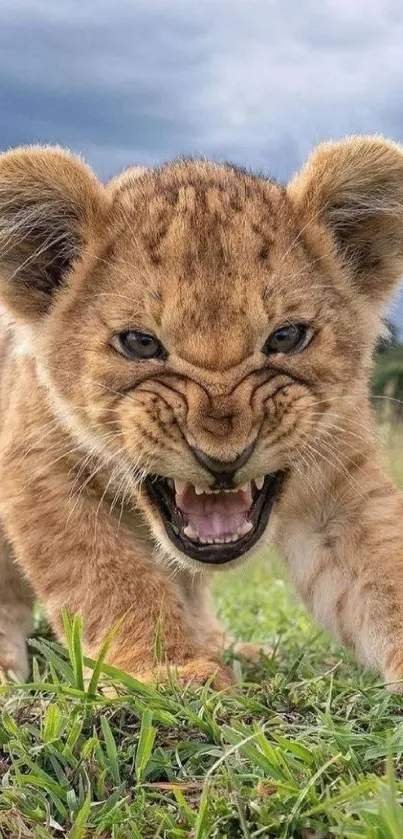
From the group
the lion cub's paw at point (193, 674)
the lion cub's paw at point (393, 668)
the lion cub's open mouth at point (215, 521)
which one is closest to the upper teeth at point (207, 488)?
the lion cub's open mouth at point (215, 521)

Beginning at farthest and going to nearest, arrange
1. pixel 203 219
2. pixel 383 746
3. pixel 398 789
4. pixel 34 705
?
pixel 203 219
pixel 34 705
pixel 383 746
pixel 398 789

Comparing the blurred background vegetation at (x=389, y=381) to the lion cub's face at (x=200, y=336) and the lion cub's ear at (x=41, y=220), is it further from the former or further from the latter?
the lion cub's ear at (x=41, y=220)

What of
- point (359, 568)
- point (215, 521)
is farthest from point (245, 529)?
point (359, 568)

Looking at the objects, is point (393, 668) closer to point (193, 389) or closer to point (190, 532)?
point (190, 532)

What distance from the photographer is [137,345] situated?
10.0 ft

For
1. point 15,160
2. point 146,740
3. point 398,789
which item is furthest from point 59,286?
point 398,789

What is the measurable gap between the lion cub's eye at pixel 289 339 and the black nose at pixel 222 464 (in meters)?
0.37

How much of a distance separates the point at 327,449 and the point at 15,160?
1.28 metres

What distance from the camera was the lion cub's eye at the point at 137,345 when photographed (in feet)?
9.91

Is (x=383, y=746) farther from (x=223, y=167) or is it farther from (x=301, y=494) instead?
(x=223, y=167)

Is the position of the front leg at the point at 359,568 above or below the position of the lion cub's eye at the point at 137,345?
below

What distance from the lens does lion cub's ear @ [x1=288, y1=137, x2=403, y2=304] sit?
3393mm

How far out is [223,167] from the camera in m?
3.76

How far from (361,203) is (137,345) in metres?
0.93
